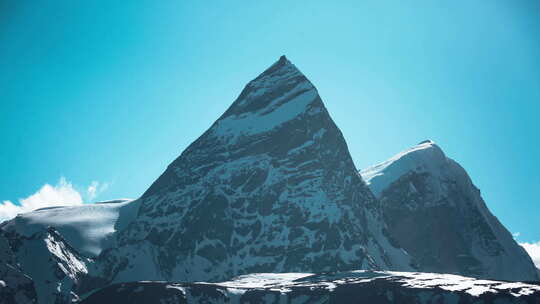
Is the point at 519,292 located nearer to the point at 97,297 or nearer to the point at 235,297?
the point at 235,297

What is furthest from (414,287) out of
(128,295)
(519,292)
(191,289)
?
(128,295)

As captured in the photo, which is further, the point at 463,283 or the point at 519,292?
the point at 463,283

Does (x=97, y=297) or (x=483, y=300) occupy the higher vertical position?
(x=97, y=297)

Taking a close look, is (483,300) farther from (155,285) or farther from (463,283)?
(155,285)

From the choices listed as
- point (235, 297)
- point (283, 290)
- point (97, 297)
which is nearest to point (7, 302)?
point (97, 297)

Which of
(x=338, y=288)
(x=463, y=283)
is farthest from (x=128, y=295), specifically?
(x=463, y=283)

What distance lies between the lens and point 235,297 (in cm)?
19638

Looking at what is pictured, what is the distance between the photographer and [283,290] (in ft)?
650

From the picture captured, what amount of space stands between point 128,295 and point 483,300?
95.7m

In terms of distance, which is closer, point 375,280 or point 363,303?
point 363,303

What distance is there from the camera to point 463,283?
192000mm

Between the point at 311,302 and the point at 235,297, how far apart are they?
22119 millimetres

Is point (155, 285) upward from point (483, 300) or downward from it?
upward

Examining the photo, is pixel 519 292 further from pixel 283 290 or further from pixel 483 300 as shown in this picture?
pixel 283 290
